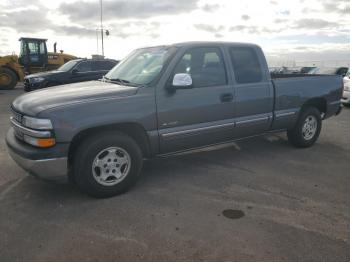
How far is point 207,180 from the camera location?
462 centimetres

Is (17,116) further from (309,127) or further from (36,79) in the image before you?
(36,79)

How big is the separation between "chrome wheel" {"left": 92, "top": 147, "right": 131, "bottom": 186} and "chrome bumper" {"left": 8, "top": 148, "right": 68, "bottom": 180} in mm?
343

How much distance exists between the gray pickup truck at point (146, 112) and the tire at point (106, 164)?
11mm

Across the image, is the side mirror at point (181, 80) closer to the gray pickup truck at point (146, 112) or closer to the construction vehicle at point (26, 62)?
the gray pickup truck at point (146, 112)

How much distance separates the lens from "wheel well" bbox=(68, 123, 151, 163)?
12.6 feet

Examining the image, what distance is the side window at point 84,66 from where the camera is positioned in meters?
12.6

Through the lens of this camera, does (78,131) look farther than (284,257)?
Yes

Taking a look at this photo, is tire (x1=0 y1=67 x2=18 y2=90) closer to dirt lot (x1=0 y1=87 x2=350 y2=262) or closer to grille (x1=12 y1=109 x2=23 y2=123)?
dirt lot (x1=0 y1=87 x2=350 y2=262)


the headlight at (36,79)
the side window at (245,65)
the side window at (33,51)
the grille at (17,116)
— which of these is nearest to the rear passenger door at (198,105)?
the side window at (245,65)

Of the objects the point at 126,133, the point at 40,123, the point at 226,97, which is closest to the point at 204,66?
the point at 226,97

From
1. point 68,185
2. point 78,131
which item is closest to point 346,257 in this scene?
point 78,131

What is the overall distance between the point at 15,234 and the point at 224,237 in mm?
1984

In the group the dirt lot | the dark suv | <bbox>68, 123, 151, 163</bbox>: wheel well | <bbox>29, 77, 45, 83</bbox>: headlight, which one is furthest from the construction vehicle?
<bbox>68, 123, 151, 163</bbox>: wheel well

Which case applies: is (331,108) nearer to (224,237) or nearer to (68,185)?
(224,237)
